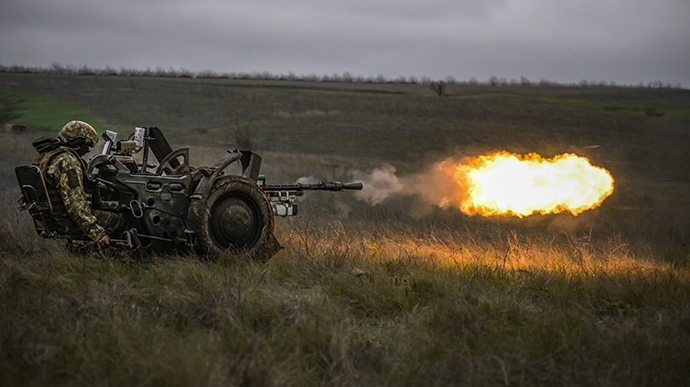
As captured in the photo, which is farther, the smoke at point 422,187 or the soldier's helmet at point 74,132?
the smoke at point 422,187

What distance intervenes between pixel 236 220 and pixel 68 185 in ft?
7.04

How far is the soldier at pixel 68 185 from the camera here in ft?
29.7

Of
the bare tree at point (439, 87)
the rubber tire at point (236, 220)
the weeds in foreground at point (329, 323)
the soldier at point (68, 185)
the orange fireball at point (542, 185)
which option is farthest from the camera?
the bare tree at point (439, 87)

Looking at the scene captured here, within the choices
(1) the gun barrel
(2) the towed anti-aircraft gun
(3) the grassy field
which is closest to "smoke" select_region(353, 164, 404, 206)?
(3) the grassy field

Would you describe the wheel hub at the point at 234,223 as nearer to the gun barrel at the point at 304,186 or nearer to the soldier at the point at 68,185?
the gun barrel at the point at 304,186

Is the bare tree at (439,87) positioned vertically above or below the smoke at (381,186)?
above

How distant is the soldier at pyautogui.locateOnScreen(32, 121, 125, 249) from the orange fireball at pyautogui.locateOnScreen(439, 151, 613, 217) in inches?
373

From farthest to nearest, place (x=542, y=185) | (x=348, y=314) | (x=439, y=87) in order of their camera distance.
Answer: (x=439, y=87), (x=542, y=185), (x=348, y=314)

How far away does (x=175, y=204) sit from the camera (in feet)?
32.0

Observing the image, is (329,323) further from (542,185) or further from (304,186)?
(542,185)

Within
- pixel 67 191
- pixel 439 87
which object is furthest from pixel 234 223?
pixel 439 87

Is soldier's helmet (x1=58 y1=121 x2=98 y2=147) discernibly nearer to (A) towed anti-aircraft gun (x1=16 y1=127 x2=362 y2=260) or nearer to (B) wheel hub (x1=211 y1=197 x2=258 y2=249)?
(A) towed anti-aircraft gun (x1=16 y1=127 x2=362 y2=260)

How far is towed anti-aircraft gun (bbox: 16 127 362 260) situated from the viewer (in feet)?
31.2

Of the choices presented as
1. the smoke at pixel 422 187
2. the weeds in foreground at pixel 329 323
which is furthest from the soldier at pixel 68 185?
the smoke at pixel 422 187
